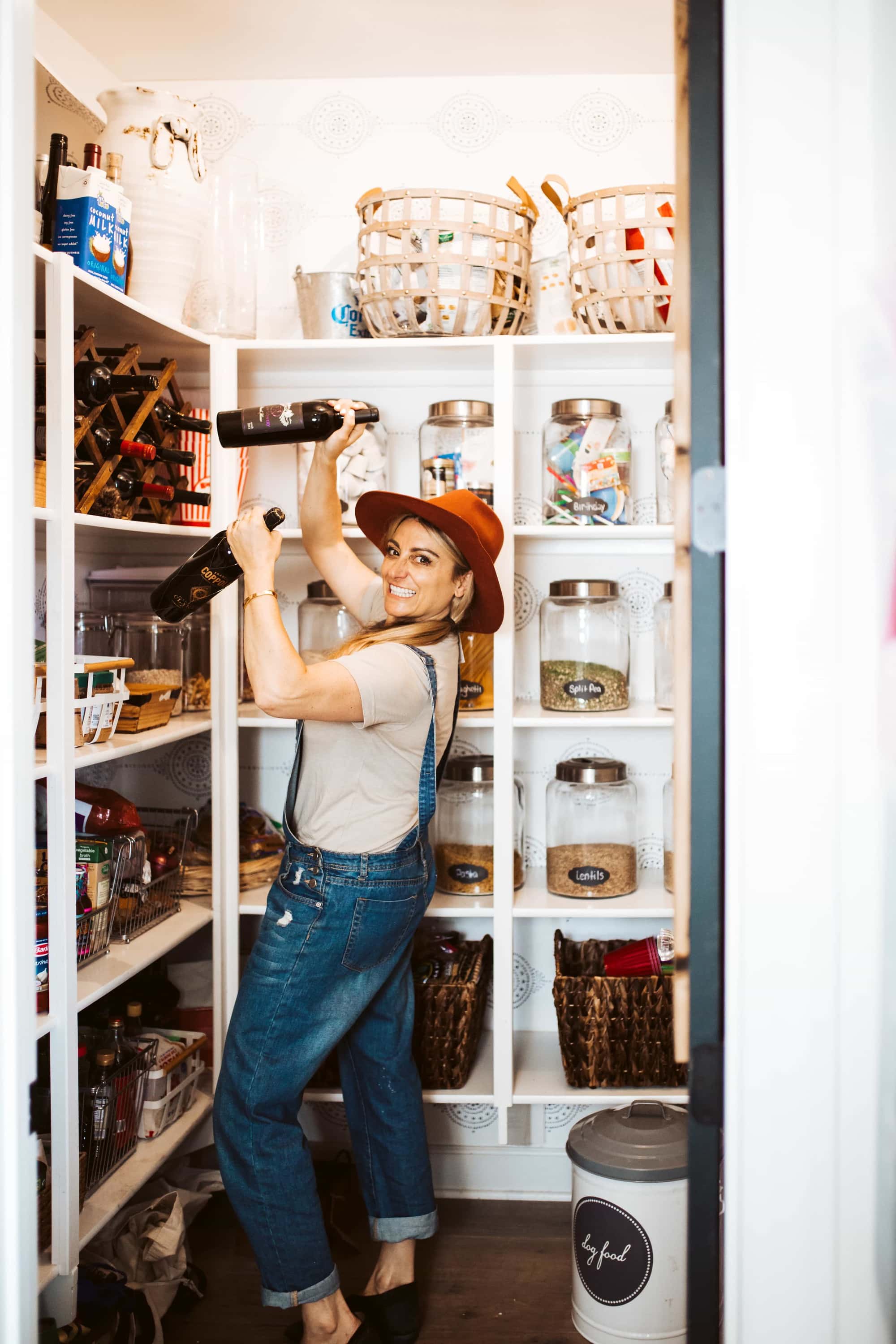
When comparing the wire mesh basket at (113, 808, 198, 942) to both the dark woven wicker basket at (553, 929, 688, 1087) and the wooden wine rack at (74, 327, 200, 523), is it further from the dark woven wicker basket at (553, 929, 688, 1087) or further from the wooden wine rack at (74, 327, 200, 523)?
the dark woven wicker basket at (553, 929, 688, 1087)

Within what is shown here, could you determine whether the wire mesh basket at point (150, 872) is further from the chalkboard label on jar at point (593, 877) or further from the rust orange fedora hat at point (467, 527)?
the chalkboard label on jar at point (593, 877)

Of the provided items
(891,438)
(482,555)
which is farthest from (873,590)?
(482,555)

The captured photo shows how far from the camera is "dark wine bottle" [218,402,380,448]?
199 cm

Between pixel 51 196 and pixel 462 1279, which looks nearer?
pixel 51 196

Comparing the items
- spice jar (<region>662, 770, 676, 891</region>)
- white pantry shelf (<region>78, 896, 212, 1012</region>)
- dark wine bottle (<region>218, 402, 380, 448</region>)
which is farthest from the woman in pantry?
spice jar (<region>662, 770, 676, 891</region>)

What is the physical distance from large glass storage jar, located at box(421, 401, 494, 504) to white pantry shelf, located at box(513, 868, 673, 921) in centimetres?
92

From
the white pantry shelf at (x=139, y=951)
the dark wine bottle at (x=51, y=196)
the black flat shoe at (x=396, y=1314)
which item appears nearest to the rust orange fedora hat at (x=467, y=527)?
the dark wine bottle at (x=51, y=196)

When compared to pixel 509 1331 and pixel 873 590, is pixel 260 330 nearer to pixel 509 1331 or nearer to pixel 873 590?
pixel 873 590

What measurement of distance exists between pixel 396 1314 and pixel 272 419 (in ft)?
5.70

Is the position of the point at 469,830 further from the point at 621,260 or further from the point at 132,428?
the point at 621,260

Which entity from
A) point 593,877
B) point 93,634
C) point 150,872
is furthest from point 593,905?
point 93,634

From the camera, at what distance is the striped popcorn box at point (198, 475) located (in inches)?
95.6

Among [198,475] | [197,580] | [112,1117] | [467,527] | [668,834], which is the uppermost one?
[198,475]

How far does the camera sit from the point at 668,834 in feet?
8.51
